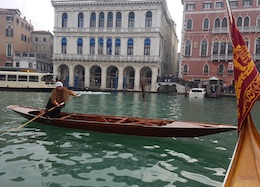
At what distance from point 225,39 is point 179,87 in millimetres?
8138

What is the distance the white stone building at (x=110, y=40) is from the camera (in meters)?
33.4

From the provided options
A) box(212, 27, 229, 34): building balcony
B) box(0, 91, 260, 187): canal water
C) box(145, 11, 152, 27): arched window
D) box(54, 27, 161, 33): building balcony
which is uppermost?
box(145, 11, 152, 27): arched window

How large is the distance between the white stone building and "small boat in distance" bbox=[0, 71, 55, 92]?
7.12m

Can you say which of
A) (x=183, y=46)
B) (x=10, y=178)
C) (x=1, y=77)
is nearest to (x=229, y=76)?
(x=183, y=46)

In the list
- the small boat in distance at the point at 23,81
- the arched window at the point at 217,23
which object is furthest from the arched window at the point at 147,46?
the small boat in distance at the point at 23,81

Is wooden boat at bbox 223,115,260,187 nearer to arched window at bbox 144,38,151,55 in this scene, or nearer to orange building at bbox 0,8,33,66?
arched window at bbox 144,38,151,55

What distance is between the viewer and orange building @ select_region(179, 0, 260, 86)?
29.9 m

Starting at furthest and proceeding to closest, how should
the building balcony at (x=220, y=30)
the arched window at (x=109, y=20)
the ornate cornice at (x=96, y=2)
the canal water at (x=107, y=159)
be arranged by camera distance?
the arched window at (x=109, y=20) < the ornate cornice at (x=96, y=2) < the building balcony at (x=220, y=30) < the canal water at (x=107, y=159)

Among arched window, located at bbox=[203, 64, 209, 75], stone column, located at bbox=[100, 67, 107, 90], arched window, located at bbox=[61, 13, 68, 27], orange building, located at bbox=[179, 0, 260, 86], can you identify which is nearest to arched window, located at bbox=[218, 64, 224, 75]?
orange building, located at bbox=[179, 0, 260, 86]

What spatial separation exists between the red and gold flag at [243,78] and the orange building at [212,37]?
28678 millimetres

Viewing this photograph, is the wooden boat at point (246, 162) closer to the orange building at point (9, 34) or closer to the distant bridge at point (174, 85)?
the distant bridge at point (174, 85)

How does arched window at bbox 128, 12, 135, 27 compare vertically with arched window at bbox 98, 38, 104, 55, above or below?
above

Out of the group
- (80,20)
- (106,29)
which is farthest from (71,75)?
(106,29)

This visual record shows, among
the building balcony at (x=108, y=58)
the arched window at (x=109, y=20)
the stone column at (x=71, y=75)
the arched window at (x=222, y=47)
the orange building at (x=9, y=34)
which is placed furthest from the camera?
the orange building at (x=9, y=34)
